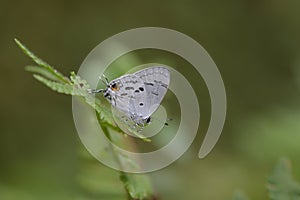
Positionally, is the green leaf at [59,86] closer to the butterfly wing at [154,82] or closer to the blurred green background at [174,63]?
the butterfly wing at [154,82]

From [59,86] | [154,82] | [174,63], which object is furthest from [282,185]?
[174,63]

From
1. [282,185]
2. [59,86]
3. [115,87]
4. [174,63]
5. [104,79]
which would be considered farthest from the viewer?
[174,63]

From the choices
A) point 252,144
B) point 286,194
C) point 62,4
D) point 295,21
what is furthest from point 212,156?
point 286,194

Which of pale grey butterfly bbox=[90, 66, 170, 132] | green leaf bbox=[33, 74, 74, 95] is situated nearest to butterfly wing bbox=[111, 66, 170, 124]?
pale grey butterfly bbox=[90, 66, 170, 132]

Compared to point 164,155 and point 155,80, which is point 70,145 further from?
point 155,80

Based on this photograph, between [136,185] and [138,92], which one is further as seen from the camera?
[138,92]

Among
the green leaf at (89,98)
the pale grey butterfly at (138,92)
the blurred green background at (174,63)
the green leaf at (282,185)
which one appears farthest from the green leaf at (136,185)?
the blurred green background at (174,63)

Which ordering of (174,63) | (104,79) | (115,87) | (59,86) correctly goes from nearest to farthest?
(59,86)
(115,87)
(104,79)
(174,63)

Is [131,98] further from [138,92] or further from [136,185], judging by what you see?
[136,185]
